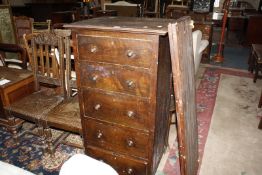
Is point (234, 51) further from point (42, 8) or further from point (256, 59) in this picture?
point (42, 8)

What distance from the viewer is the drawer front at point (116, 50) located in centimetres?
167

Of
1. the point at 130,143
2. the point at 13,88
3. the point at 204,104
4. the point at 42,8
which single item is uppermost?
the point at 42,8

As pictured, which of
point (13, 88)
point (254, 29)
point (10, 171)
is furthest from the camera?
point (254, 29)

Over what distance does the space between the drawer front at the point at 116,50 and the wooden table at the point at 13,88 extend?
56.6 inches

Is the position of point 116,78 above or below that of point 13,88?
above

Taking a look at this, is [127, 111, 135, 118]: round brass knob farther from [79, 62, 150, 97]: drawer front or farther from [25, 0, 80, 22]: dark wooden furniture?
[25, 0, 80, 22]: dark wooden furniture

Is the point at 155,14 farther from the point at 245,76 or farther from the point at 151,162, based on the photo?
the point at 151,162

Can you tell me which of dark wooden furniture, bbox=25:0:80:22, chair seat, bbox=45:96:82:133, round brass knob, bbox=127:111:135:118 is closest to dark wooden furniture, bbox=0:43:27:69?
chair seat, bbox=45:96:82:133

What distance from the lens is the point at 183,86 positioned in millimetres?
1727

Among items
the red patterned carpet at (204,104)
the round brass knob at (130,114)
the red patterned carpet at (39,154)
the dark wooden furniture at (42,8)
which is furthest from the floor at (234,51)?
the dark wooden furniture at (42,8)

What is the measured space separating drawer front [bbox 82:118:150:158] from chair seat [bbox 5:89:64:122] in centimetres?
67

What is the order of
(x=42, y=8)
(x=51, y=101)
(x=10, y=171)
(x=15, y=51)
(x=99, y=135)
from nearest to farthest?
(x=10, y=171)
(x=99, y=135)
(x=51, y=101)
(x=15, y=51)
(x=42, y=8)

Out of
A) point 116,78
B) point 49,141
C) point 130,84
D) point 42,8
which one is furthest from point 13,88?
point 42,8

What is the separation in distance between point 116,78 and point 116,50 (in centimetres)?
24
